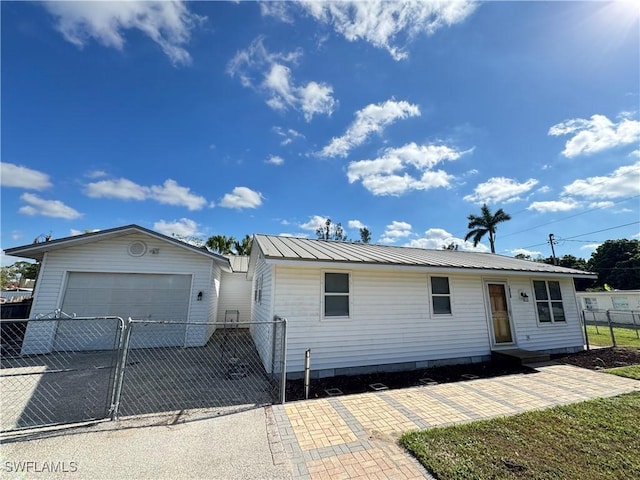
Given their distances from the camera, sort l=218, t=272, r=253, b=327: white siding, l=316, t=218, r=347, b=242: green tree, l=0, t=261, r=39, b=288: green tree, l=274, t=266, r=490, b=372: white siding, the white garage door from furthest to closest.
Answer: l=316, t=218, r=347, b=242: green tree
l=0, t=261, r=39, b=288: green tree
l=218, t=272, r=253, b=327: white siding
the white garage door
l=274, t=266, r=490, b=372: white siding

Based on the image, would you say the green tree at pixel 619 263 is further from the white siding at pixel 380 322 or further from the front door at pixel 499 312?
the white siding at pixel 380 322

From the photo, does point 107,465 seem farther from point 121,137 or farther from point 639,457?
point 121,137

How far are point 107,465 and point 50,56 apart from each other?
9740mm

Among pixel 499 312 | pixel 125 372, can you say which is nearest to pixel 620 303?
pixel 499 312

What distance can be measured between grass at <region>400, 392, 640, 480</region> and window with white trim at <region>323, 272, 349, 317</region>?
10.5ft

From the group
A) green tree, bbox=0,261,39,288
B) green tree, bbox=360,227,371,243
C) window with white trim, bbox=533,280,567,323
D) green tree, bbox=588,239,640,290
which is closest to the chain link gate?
window with white trim, bbox=533,280,567,323

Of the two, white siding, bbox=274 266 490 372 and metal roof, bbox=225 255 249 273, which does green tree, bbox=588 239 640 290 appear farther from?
metal roof, bbox=225 255 249 273

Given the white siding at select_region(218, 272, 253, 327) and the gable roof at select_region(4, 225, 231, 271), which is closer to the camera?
the gable roof at select_region(4, 225, 231, 271)

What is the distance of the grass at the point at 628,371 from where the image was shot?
6117 millimetres

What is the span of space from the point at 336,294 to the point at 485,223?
Answer: 29.4 meters

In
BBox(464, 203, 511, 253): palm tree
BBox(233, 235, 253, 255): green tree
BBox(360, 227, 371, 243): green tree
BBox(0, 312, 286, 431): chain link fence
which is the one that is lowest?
BBox(0, 312, 286, 431): chain link fence

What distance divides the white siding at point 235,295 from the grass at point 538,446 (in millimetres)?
12841

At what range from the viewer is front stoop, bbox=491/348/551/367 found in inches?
286

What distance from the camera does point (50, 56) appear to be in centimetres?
686
